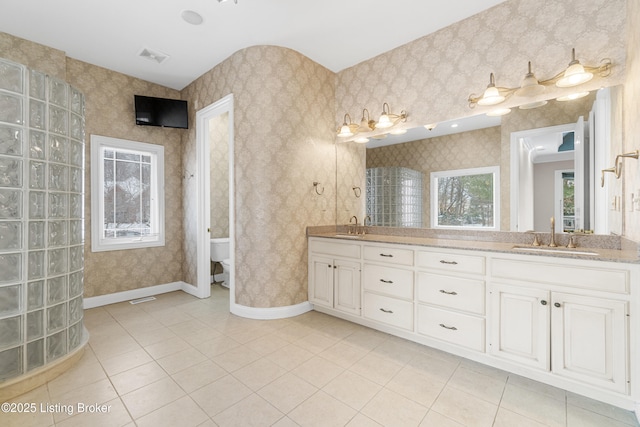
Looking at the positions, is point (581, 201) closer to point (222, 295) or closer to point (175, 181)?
point (222, 295)

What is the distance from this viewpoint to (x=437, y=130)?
9.12ft

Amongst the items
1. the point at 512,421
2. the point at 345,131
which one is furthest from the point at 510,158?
the point at 512,421

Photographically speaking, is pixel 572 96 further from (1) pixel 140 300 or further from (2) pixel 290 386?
(1) pixel 140 300

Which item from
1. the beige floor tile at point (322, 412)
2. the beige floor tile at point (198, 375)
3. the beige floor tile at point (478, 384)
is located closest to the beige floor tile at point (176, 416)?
the beige floor tile at point (198, 375)

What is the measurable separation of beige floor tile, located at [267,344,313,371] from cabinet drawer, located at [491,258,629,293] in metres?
1.51

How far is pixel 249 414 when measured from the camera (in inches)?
63.0

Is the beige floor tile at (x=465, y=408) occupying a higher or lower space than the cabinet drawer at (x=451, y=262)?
lower

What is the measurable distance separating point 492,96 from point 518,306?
1.58 m

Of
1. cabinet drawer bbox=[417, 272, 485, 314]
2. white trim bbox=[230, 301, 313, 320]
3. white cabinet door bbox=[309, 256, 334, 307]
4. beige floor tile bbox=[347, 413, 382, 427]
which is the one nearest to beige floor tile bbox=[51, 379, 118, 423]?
white trim bbox=[230, 301, 313, 320]

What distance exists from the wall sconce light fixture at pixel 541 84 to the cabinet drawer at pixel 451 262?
4.22ft

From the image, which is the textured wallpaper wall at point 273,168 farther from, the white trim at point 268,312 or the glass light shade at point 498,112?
the glass light shade at point 498,112

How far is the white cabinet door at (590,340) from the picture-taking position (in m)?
1.55

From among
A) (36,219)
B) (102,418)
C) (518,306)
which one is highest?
(36,219)

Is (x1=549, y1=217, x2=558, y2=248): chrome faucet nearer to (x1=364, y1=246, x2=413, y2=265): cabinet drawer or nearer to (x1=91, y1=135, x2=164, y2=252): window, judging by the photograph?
(x1=364, y1=246, x2=413, y2=265): cabinet drawer
